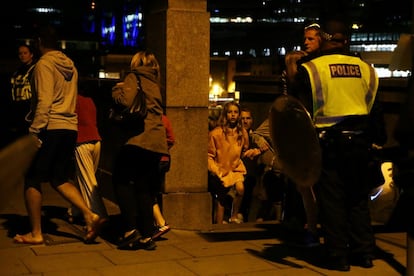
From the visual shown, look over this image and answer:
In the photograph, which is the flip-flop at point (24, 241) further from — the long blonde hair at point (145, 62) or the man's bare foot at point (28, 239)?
the long blonde hair at point (145, 62)

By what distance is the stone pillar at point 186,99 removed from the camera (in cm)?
751

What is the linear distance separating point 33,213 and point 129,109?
4.42 feet

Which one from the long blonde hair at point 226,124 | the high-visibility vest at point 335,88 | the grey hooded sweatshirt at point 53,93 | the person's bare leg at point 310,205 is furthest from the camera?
the long blonde hair at point 226,124

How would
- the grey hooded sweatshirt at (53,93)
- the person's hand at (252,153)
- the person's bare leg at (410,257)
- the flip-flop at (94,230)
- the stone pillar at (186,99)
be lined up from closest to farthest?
the person's bare leg at (410,257) → the grey hooded sweatshirt at (53,93) → the flip-flop at (94,230) → the stone pillar at (186,99) → the person's hand at (252,153)

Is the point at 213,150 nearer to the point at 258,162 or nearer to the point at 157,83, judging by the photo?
the point at 258,162

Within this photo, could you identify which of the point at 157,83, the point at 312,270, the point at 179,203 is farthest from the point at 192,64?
the point at 312,270

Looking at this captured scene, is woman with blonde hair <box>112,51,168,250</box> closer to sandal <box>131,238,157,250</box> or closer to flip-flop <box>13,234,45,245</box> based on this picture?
sandal <box>131,238,157,250</box>

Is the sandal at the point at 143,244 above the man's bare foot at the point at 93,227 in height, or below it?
below

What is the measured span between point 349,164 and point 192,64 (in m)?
2.36

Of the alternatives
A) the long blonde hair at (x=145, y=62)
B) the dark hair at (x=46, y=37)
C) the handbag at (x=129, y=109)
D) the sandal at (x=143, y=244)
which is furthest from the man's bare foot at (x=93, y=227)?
the dark hair at (x=46, y=37)

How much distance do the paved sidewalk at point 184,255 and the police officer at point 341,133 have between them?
35cm

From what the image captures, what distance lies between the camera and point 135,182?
6.62 meters

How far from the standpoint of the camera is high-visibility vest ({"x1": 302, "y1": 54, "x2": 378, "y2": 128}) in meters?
5.90

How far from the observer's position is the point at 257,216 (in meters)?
8.75
